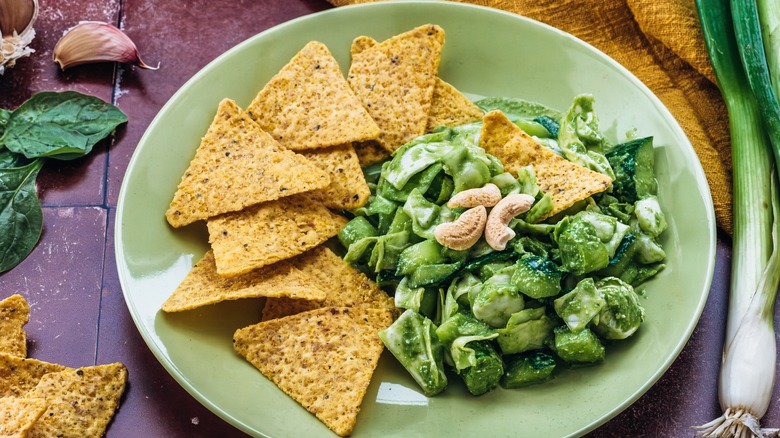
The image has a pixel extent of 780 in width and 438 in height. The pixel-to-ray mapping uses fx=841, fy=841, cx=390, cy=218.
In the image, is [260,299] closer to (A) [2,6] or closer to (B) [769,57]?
(A) [2,6]

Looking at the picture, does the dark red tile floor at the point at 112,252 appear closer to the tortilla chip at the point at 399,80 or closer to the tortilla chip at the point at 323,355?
the tortilla chip at the point at 323,355

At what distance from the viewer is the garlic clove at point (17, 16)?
11.8ft

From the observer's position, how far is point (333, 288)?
302cm

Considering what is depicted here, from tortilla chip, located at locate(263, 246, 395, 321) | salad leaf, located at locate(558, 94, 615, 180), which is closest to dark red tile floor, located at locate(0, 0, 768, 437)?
tortilla chip, located at locate(263, 246, 395, 321)

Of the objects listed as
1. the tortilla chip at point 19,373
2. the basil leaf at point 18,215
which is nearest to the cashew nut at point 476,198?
the tortilla chip at point 19,373

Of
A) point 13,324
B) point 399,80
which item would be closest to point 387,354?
point 399,80

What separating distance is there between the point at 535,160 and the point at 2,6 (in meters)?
2.34

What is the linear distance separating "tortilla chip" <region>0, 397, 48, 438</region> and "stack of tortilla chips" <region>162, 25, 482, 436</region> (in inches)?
19.6

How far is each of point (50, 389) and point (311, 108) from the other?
1373 millimetres

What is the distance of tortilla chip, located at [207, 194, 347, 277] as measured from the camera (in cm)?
290

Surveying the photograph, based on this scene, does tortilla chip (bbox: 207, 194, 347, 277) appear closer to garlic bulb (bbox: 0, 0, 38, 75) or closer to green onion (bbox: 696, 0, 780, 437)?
garlic bulb (bbox: 0, 0, 38, 75)

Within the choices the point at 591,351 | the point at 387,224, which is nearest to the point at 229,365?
the point at 387,224

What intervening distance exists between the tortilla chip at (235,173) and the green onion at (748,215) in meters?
1.62

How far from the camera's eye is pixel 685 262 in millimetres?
3045
